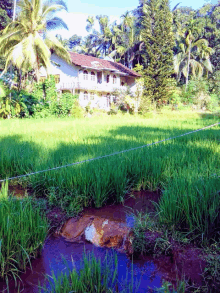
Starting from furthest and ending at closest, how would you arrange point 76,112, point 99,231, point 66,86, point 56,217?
1. point 66,86
2. point 76,112
3. point 56,217
4. point 99,231

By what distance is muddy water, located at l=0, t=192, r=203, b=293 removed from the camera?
1.69 meters

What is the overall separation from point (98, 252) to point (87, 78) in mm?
22837

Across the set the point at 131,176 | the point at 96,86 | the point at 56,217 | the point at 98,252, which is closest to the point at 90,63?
the point at 96,86

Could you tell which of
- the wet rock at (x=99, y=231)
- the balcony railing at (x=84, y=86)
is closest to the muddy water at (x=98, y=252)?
the wet rock at (x=99, y=231)

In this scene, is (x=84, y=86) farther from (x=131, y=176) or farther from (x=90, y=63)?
(x=131, y=176)

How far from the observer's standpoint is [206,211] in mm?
1937

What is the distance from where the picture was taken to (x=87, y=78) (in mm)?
23734

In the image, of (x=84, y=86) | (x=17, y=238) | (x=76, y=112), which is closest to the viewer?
(x=17, y=238)

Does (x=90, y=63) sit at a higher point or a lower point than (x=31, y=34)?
lower

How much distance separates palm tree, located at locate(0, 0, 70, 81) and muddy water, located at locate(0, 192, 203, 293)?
1396 centimetres

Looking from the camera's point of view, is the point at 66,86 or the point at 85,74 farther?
the point at 85,74

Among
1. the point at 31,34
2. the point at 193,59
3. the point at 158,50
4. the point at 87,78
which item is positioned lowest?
the point at 87,78

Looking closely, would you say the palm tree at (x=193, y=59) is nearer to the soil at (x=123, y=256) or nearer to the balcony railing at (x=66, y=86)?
the balcony railing at (x=66, y=86)

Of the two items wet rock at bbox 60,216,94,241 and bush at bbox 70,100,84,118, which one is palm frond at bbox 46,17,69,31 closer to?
bush at bbox 70,100,84,118
